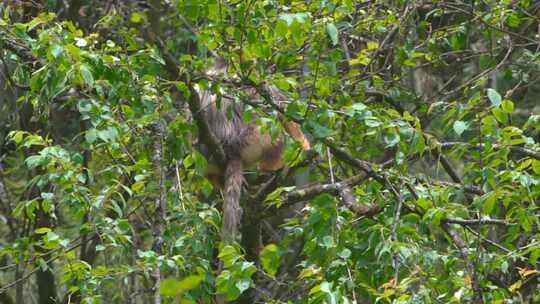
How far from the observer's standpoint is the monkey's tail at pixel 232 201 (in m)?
4.68

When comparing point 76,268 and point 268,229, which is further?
point 268,229

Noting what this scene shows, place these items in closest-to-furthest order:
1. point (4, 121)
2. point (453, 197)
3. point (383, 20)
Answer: point (453, 197) → point (383, 20) → point (4, 121)

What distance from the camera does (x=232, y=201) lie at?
4.98 metres

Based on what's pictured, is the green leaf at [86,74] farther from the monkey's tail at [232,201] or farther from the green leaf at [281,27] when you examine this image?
the monkey's tail at [232,201]

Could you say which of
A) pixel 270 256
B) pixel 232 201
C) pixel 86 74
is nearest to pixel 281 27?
pixel 86 74

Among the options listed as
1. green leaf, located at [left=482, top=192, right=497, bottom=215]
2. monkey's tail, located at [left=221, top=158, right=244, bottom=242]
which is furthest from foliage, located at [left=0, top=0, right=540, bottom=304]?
monkey's tail, located at [left=221, top=158, right=244, bottom=242]

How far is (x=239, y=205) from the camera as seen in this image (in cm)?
512

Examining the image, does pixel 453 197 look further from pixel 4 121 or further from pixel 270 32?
pixel 4 121

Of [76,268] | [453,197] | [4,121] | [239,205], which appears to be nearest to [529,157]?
[453,197]

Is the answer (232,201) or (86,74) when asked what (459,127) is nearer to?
(86,74)

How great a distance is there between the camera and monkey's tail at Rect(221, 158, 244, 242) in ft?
15.4

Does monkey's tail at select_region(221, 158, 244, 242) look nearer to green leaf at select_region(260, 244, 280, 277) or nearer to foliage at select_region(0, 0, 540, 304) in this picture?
foliage at select_region(0, 0, 540, 304)

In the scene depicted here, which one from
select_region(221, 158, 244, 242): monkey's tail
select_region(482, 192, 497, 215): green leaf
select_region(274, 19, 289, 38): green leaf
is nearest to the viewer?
select_region(274, 19, 289, 38): green leaf

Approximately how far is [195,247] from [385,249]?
1.00 meters
